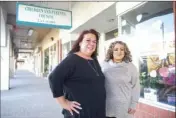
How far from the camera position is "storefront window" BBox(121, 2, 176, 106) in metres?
2.98

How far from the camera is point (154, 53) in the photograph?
3.24 meters

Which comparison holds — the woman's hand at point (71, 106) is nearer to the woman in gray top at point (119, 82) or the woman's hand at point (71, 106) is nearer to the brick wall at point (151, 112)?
the woman in gray top at point (119, 82)

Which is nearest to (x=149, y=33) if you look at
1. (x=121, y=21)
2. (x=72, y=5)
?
(x=121, y=21)

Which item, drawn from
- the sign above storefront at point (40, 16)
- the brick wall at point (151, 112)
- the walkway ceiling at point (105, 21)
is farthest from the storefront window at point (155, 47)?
the sign above storefront at point (40, 16)

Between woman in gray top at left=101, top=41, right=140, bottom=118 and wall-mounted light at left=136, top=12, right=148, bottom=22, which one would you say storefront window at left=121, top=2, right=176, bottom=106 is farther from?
woman in gray top at left=101, top=41, right=140, bottom=118

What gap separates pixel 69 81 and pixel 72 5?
561 cm

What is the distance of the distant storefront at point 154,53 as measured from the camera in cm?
296

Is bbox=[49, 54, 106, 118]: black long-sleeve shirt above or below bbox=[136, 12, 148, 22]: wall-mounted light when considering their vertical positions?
below

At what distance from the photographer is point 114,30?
6.32m

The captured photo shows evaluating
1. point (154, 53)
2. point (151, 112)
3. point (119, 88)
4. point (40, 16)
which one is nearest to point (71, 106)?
point (119, 88)

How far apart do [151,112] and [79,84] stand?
195 centimetres

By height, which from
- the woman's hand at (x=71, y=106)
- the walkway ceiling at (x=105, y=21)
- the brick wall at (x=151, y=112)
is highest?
the walkway ceiling at (x=105, y=21)

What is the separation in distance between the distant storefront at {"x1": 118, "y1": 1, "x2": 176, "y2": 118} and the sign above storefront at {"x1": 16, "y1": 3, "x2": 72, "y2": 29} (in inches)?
73.5

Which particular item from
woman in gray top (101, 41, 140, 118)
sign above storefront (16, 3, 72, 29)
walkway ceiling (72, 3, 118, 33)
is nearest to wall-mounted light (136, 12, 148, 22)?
walkway ceiling (72, 3, 118, 33)
